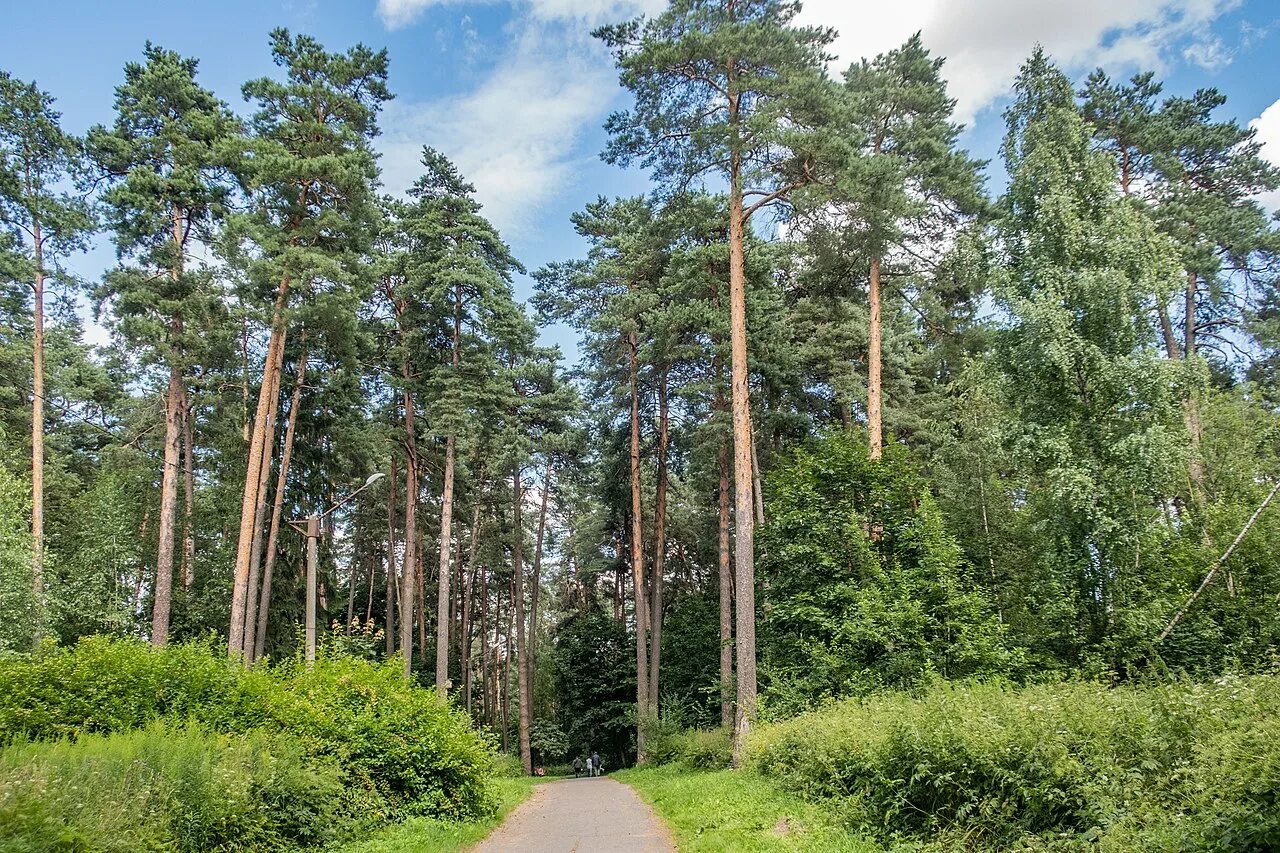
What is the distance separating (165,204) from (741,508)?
17122 millimetres

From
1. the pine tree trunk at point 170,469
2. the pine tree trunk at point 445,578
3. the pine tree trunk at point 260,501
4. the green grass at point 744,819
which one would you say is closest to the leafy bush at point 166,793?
the green grass at point 744,819

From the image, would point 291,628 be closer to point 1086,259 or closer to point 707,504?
point 707,504

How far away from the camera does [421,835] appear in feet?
29.6

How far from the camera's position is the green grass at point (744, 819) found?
23.6ft

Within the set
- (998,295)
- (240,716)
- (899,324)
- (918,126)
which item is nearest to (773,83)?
(918,126)

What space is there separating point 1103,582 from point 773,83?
1188 cm

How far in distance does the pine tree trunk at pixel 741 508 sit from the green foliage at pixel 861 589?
0.84m

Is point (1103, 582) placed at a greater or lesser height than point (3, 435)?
lesser

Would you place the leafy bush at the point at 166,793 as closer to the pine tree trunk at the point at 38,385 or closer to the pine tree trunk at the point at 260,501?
the pine tree trunk at the point at 260,501

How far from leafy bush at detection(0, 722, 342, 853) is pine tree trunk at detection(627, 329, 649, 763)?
1583 centimetres

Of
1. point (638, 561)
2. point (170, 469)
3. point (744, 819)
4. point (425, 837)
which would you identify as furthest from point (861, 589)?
point (170, 469)

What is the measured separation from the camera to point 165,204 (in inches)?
754

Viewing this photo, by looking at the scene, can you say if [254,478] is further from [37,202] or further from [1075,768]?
[1075,768]

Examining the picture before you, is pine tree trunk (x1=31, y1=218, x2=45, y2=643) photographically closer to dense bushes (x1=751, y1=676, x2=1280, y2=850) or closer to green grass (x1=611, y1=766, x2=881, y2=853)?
green grass (x1=611, y1=766, x2=881, y2=853)
